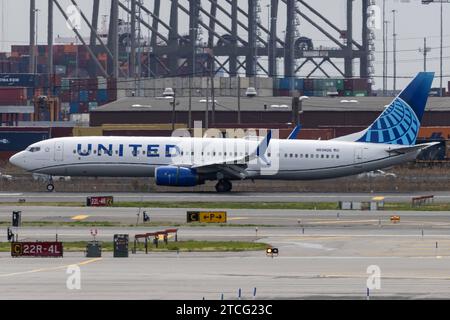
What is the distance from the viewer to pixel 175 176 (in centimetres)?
8044

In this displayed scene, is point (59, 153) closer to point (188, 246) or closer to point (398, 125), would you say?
point (398, 125)

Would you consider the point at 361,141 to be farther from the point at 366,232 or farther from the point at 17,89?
the point at 17,89

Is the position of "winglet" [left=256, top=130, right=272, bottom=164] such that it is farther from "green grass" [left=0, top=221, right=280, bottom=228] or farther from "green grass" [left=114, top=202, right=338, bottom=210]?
"green grass" [left=0, top=221, right=280, bottom=228]

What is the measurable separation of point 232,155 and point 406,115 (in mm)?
11734

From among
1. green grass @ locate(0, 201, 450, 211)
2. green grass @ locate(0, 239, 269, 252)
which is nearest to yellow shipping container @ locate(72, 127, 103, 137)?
green grass @ locate(0, 201, 450, 211)

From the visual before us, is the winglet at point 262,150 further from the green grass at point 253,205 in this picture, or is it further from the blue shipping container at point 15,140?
the blue shipping container at point 15,140

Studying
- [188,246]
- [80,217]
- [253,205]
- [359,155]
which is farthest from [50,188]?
[188,246]

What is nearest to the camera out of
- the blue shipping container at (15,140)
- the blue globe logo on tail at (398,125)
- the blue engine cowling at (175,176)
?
the blue engine cowling at (175,176)

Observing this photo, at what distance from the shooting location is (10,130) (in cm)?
11069

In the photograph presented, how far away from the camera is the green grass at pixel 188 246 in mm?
49719

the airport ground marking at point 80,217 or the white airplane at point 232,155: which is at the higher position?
the white airplane at point 232,155

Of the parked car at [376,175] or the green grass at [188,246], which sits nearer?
the green grass at [188,246]

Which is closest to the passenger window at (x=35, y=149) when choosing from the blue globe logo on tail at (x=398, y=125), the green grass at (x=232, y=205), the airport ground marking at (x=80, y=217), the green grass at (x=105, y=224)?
the green grass at (x=232, y=205)

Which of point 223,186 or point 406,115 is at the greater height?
point 406,115
